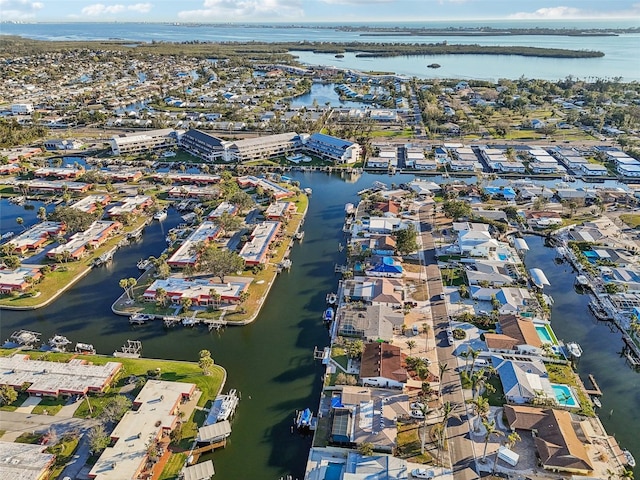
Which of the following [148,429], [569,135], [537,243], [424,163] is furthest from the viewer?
[569,135]

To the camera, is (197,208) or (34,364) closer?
(34,364)

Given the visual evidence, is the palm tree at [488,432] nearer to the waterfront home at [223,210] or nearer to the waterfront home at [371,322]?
the waterfront home at [371,322]

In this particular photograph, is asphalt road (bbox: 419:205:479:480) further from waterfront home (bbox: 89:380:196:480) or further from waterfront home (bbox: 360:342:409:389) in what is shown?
waterfront home (bbox: 89:380:196:480)

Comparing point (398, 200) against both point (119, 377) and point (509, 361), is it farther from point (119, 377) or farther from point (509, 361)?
point (119, 377)

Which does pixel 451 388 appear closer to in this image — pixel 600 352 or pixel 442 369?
pixel 442 369

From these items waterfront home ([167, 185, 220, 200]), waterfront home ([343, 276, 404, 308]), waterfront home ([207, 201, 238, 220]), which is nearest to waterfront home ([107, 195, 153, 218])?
waterfront home ([167, 185, 220, 200])

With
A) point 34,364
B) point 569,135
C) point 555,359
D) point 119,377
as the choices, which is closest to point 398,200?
point 555,359
